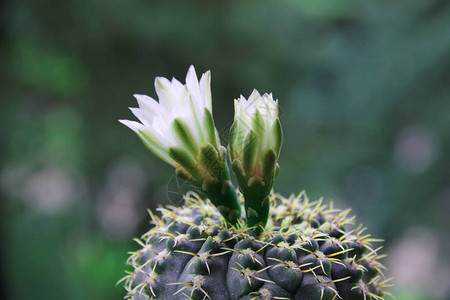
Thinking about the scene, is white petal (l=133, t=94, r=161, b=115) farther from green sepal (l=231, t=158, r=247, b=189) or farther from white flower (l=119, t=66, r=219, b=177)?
green sepal (l=231, t=158, r=247, b=189)

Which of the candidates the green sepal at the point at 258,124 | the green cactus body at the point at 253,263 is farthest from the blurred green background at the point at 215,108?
the green sepal at the point at 258,124

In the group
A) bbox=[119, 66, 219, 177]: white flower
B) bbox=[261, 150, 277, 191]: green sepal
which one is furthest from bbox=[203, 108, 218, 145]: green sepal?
bbox=[261, 150, 277, 191]: green sepal

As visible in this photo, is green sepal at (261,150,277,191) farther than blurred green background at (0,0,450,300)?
No

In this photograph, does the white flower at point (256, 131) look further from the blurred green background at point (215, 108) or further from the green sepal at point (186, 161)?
the blurred green background at point (215, 108)

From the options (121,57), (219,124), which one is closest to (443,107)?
(219,124)

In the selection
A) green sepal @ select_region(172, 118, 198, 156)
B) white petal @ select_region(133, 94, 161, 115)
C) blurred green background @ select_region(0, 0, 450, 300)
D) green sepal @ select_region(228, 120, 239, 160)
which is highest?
blurred green background @ select_region(0, 0, 450, 300)

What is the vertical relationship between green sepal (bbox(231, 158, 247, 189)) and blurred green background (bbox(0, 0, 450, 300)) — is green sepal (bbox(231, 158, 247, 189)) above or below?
below
